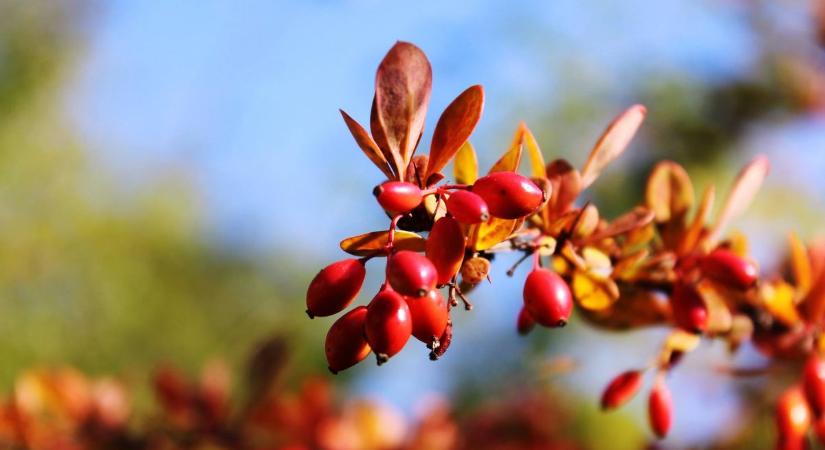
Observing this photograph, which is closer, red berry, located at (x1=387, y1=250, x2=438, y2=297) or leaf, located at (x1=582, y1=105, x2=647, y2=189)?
red berry, located at (x1=387, y1=250, x2=438, y2=297)

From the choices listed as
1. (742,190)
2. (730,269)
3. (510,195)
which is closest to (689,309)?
(730,269)

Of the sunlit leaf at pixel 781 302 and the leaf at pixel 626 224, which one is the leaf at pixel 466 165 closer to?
the leaf at pixel 626 224

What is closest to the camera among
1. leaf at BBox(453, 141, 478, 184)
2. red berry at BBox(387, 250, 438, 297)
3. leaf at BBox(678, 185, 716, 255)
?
red berry at BBox(387, 250, 438, 297)

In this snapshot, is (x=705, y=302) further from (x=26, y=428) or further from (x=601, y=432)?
(x=601, y=432)

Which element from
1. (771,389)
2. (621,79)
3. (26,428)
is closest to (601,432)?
(771,389)

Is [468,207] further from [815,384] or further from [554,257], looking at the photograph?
[815,384]

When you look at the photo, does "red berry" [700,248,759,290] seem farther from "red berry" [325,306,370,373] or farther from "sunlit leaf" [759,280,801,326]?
"red berry" [325,306,370,373]

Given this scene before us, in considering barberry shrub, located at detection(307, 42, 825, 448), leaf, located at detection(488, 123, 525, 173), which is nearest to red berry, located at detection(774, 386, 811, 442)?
barberry shrub, located at detection(307, 42, 825, 448)

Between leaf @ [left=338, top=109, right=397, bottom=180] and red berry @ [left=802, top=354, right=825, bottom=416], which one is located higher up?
leaf @ [left=338, top=109, right=397, bottom=180]
